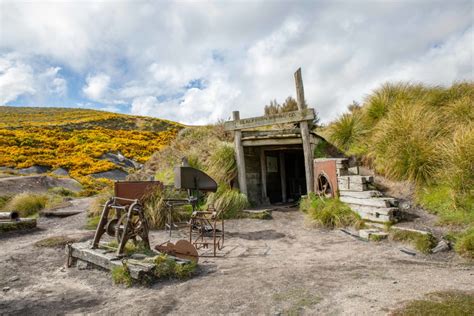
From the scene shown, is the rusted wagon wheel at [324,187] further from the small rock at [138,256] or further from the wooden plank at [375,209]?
the small rock at [138,256]

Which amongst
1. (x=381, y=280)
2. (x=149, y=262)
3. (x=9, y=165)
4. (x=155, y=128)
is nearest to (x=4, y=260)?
(x=149, y=262)

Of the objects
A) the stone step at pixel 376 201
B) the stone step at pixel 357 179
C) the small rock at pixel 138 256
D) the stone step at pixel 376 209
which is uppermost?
the stone step at pixel 357 179

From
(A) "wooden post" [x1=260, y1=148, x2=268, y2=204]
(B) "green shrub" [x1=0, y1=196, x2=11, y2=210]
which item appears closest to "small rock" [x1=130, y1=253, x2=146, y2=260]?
(A) "wooden post" [x1=260, y1=148, x2=268, y2=204]

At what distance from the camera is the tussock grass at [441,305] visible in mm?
2902

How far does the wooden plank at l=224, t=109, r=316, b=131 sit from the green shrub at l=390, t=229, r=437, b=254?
456 cm

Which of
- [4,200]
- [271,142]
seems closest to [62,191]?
[4,200]

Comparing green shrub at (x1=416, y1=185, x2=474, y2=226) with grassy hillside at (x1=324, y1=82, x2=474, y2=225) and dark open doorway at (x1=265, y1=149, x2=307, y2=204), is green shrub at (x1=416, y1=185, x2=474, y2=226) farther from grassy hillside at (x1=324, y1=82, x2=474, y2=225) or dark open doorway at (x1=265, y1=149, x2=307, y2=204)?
dark open doorway at (x1=265, y1=149, x2=307, y2=204)

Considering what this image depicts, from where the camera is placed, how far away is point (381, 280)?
3.96 meters

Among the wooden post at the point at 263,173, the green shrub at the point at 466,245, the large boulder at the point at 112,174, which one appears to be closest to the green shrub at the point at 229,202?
the wooden post at the point at 263,173

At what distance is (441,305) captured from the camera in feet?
9.99

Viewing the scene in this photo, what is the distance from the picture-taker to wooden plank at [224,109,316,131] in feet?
31.9

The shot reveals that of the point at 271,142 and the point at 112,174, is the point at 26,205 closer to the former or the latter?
the point at 271,142

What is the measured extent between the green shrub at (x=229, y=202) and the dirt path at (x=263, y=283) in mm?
3025

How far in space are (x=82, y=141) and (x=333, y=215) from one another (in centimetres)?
2444
